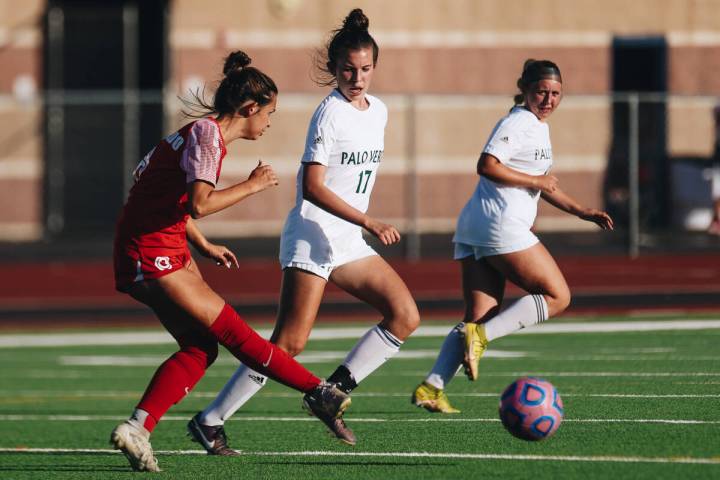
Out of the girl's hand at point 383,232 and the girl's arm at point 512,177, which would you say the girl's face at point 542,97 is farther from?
the girl's hand at point 383,232

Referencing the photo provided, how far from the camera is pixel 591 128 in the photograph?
98.2 feet

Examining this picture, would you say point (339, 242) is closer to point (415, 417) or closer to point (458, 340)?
point (458, 340)

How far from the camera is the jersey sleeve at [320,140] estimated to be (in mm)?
8289

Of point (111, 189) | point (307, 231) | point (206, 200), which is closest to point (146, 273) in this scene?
point (206, 200)

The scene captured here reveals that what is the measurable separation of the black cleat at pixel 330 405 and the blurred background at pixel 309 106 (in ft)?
61.8

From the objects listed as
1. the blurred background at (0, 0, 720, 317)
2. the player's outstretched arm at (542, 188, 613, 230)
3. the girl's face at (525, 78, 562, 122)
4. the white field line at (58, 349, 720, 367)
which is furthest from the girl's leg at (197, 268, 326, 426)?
the blurred background at (0, 0, 720, 317)

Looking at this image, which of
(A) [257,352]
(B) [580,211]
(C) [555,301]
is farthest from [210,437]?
(B) [580,211]

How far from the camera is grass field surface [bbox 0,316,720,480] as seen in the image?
751 centimetres

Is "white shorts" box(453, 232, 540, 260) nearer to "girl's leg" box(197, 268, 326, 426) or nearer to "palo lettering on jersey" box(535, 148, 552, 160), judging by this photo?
"palo lettering on jersey" box(535, 148, 552, 160)

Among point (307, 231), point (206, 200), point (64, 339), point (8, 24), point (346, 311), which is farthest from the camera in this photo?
point (8, 24)

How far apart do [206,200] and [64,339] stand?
10007 millimetres

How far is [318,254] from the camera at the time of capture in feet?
27.5

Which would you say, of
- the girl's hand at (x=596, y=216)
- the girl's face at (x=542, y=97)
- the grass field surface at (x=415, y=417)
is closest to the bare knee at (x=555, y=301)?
the girl's hand at (x=596, y=216)

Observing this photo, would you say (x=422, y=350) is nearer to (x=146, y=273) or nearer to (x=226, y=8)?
(x=146, y=273)
